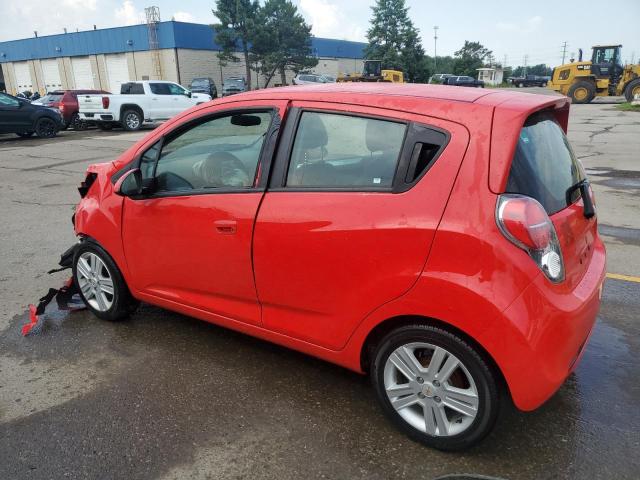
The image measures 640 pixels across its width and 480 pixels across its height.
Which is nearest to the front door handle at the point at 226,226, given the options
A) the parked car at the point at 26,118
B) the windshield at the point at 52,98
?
the parked car at the point at 26,118

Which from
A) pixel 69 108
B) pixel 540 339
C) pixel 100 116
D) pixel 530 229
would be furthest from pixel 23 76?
pixel 540 339

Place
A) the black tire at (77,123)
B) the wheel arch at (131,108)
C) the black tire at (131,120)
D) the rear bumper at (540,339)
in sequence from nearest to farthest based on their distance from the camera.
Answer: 1. the rear bumper at (540,339)
2. the wheel arch at (131,108)
3. the black tire at (131,120)
4. the black tire at (77,123)

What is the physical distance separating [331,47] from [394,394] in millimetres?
68637

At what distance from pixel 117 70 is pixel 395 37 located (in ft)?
124

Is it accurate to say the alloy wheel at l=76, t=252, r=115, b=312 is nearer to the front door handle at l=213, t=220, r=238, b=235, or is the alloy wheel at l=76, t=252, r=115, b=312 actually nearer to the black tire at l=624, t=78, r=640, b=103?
the front door handle at l=213, t=220, r=238, b=235

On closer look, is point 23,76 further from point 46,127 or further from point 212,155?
point 212,155

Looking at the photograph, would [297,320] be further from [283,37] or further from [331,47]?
[331,47]

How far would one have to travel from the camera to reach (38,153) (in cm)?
1473

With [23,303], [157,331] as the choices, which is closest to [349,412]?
[157,331]

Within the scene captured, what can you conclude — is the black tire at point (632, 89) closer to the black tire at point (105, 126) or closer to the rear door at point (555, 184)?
the black tire at point (105, 126)

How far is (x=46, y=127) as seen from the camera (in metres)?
18.6

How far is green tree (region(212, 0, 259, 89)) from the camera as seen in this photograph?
4716 centimetres

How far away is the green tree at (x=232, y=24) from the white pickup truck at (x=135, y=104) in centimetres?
2795

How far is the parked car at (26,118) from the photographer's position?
17.3 meters
